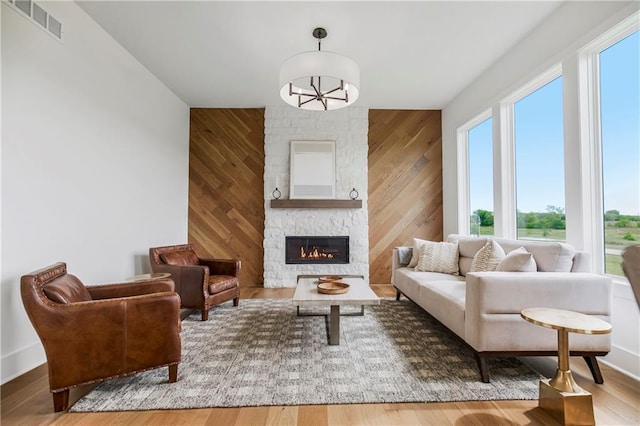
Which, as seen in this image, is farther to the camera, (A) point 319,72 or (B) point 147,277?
(B) point 147,277

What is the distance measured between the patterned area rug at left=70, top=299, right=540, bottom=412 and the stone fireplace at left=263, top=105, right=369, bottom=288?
73.1 inches

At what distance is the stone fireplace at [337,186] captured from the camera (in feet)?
15.8

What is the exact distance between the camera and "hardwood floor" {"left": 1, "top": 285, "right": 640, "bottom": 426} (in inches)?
61.8

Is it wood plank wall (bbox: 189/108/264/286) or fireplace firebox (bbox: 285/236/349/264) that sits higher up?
wood plank wall (bbox: 189/108/264/286)

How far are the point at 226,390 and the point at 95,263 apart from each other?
73.0 inches

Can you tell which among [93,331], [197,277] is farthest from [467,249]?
[93,331]

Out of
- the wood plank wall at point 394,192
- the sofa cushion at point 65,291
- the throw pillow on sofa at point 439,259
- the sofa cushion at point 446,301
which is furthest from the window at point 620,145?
the sofa cushion at point 65,291

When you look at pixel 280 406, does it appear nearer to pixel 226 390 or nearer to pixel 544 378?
pixel 226 390

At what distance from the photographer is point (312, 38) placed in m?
2.97

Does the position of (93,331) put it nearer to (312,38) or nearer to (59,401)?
(59,401)

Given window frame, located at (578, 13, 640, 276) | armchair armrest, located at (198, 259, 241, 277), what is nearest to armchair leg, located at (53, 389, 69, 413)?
armchair armrest, located at (198, 259, 241, 277)

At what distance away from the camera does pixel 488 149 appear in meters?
3.98

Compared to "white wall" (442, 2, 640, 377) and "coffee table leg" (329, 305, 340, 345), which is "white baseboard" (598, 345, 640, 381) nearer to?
"white wall" (442, 2, 640, 377)

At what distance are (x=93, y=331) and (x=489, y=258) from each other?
297 cm
